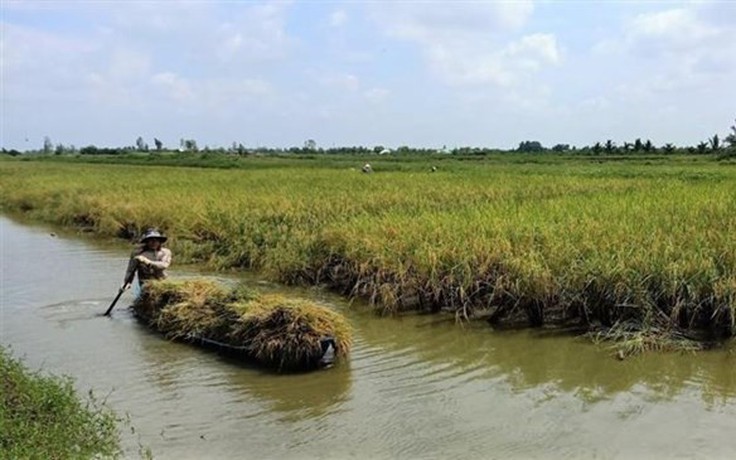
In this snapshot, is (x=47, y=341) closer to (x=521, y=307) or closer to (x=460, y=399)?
(x=460, y=399)

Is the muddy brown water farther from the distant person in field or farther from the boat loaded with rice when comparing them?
the distant person in field

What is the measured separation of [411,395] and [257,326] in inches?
62.8

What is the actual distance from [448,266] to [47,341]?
424cm

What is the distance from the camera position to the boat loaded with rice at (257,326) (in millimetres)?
6156

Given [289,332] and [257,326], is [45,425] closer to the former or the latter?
[289,332]

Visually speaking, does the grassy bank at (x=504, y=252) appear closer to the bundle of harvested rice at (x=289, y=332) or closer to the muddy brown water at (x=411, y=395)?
the muddy brown water at (x=411, y=395)

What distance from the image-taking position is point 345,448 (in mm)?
4613

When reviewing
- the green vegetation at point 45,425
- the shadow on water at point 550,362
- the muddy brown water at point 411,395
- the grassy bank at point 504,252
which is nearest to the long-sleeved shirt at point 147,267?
the muddy brown water at point 411,395

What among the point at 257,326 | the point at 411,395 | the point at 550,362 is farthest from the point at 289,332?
the point at 550,362

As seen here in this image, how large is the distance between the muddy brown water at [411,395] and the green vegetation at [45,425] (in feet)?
1.10

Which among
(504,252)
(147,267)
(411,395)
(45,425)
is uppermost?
(504,252)

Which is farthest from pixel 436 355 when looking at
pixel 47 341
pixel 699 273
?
pixel 47 341

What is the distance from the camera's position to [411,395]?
18.4ft

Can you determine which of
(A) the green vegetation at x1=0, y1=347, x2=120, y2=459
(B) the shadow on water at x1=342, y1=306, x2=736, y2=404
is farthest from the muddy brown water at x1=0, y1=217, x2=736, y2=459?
(A) the green vegetation at x1=0, y1=347, x2=120, y2=459
